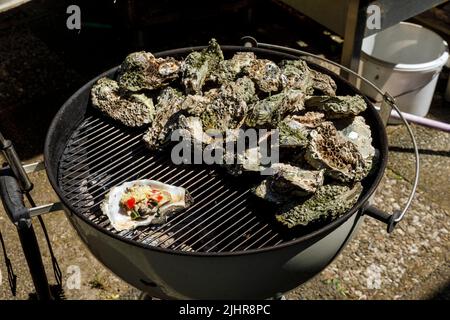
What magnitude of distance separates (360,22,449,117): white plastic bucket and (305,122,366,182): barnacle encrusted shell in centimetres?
167

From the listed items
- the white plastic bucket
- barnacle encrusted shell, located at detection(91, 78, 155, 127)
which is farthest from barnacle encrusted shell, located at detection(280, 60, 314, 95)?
the white plastic bucket

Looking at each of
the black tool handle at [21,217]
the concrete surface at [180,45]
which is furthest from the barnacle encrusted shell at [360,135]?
the black tool handle at [21,217]

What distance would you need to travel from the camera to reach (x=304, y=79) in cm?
206

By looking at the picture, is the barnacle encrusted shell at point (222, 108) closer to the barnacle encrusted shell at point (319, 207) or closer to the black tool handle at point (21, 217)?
the barnacle encrusted shell at point (319, 207)

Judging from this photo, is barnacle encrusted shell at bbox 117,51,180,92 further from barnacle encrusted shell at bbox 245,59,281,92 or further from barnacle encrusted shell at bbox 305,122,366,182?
barnacle encrusted shell at bbox 305,122,366,182

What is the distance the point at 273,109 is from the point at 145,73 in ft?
1.81

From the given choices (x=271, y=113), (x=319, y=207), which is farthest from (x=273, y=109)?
(x=319, y=207)

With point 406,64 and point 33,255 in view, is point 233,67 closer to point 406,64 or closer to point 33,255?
point 33,255

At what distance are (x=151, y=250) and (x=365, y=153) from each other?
822 millimetres

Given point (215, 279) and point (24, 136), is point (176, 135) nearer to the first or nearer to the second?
point (215, 279)

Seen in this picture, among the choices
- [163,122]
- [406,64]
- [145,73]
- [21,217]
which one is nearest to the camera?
[21,217]

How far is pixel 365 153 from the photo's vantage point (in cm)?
187

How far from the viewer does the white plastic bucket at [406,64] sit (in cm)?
327
